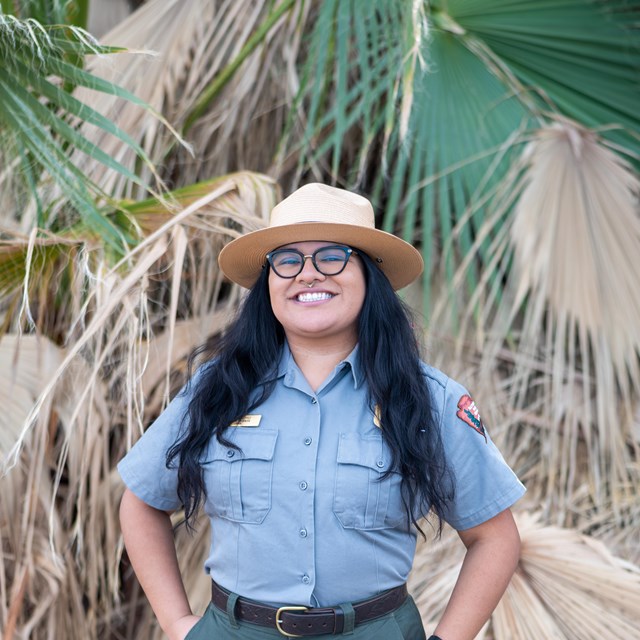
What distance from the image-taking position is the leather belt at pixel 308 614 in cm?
152

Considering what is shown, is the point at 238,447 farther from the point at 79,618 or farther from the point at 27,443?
the point at 79,618

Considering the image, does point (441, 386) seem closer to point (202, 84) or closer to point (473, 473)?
point (473, 473)

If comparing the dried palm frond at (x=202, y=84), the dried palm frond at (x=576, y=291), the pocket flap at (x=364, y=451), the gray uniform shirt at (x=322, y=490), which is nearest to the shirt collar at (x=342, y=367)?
the gray uniform shirt at (x=322, y=490)

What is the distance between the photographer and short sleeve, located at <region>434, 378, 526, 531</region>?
1620 mm

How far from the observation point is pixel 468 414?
165 centimetres

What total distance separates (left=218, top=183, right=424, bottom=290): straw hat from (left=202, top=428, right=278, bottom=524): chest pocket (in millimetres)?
394

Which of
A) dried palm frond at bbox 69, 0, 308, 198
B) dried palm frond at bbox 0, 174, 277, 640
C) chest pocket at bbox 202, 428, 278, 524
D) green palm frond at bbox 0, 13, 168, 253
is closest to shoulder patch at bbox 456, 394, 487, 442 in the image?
chest pocket at bbox 202, 428, 278, 524

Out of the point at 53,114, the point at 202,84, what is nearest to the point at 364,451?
the point at 53,114

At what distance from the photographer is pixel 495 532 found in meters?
1.66

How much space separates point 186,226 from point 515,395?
126 centimetres

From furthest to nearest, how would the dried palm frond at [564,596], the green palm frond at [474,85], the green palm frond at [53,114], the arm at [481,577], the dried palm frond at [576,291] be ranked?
the green palm frond at [474,85]
the dried palm frond at [576,291]
the green palm frond at [53,114]
the dried palm frond at [564,596]
the arm at [481,577]

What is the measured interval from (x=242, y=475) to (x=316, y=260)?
0.44 metres

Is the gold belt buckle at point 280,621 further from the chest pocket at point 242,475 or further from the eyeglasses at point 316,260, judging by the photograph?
the eyeglasses at point 316,260

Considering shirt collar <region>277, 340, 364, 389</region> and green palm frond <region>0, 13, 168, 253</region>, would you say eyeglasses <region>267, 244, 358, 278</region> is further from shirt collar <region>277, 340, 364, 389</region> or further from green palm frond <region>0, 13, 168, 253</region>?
green palm frond <region>0, 13, 168, 253</region>
